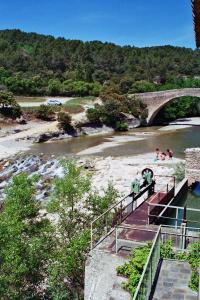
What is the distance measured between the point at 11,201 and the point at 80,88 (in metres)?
68.4

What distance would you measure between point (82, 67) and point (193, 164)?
279 feet

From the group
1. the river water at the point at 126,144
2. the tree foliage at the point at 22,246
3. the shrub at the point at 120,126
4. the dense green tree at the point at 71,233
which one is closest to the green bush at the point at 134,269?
the dense green tree at the point at 71,233

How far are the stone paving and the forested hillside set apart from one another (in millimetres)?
71623

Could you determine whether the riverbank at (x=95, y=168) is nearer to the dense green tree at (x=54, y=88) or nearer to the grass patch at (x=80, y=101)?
the grass patch at (x=80, y=101)

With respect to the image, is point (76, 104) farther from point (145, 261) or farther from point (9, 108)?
point (145, 261)

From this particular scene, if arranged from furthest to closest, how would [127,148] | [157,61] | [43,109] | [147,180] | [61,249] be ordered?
[157,61], [43,109], [127,148], [147,180], [61,249]

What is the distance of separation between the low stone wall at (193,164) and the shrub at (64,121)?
34601 mm

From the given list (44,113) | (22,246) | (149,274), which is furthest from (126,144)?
(149,274)

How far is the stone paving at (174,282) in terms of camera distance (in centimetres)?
1029

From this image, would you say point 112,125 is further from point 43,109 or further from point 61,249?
point 61,249

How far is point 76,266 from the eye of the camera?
15.3 metres

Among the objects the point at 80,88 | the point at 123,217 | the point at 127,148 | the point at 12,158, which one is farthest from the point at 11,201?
the point at 80,88

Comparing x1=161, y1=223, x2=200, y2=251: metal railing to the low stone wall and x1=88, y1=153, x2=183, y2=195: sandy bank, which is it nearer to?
the low stone wall

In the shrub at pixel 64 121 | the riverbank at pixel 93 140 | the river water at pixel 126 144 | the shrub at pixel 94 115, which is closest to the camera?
the river water at pixel 126 144
